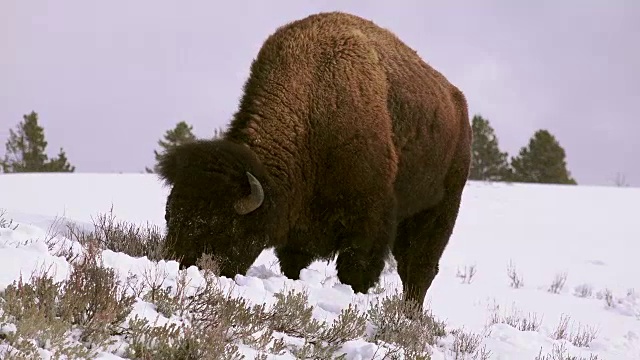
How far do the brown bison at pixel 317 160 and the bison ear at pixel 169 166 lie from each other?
10mm

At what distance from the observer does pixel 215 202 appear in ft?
18.4

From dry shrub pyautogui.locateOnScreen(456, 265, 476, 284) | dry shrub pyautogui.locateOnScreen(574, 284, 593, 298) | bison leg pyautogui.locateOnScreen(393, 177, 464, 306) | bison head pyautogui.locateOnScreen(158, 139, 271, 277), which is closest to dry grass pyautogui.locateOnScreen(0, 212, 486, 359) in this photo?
bison head pyautogui.locateOnScreen(158, 139, 271, 277)

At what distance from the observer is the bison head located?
18.0 feet

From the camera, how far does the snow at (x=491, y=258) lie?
452 cm

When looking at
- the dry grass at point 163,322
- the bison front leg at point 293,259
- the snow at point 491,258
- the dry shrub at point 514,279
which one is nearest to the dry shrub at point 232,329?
the dry grass at point 163,322

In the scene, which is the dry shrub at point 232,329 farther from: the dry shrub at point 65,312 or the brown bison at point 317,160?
the brown bison at point 317,160

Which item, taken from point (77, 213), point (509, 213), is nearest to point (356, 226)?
point (77, 213)

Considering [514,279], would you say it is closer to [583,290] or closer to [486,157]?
[583,290]

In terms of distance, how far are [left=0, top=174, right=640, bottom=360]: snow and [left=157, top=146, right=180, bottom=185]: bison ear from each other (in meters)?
1.07

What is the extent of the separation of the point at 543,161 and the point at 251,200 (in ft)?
114

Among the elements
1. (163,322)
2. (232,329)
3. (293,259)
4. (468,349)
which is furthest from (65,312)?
(293,259)

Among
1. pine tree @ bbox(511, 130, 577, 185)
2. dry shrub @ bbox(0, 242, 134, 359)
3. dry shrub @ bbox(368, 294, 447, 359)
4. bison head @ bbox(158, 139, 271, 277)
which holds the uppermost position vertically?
pine tree @ bbox(511, 130, 577, 185)

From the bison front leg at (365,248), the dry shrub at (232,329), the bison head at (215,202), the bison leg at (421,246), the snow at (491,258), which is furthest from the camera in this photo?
the bison leg at (421,246)

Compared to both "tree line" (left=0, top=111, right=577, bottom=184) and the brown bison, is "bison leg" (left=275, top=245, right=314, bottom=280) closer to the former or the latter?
the brown bison
